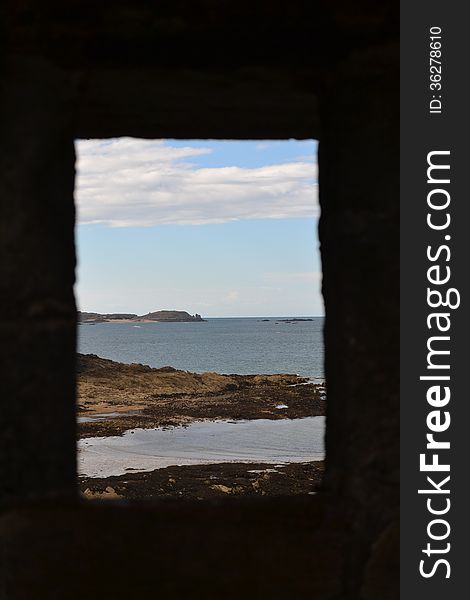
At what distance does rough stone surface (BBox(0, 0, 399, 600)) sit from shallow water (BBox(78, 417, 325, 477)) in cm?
1055

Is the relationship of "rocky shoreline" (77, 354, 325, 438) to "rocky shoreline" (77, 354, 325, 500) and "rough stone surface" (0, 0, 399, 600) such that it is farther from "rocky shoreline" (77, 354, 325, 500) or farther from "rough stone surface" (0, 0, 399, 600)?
"rough stone surface" (0, 0, 399, 600)

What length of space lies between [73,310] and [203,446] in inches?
550

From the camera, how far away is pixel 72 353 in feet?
6.34

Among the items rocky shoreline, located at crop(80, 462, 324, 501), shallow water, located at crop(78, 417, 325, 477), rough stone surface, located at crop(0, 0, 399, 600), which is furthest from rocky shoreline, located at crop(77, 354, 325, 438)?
rough stone surface, located at crop(0, 0, 399, 600)

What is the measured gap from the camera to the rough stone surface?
1832mm

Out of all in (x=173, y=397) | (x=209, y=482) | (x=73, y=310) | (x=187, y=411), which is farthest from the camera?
(x=173, y=397)

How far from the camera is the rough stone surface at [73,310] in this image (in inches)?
72.1

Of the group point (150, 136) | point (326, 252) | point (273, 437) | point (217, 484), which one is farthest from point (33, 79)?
point (273, 437)

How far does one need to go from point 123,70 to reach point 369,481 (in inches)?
44.3

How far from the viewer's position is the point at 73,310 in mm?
1922

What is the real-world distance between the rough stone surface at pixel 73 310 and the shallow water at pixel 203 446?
1055cm

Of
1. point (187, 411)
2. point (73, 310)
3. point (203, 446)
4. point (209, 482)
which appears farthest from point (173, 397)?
point (73, 310)

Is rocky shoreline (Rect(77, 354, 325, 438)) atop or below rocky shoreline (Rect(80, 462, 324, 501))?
atop

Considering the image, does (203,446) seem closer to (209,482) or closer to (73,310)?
(209,482)
